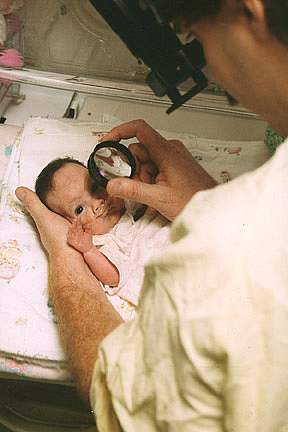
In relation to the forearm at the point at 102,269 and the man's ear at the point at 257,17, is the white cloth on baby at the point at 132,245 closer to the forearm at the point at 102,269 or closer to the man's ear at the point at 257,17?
the forearm at the point at 102,269

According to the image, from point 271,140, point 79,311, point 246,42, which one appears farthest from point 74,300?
point 271,140

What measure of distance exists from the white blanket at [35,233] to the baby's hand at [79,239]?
8 cm

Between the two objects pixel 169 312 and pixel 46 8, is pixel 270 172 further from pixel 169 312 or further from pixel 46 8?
pixel 46 8

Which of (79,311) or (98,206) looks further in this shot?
(98,206)

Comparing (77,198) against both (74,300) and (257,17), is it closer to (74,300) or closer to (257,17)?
(74,300)

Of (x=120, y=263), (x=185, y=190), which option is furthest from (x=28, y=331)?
(x=185, y=190)

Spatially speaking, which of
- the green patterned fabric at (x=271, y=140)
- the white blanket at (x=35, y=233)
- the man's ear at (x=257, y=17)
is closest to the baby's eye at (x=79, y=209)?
the white blanket at (x=35, y=233)

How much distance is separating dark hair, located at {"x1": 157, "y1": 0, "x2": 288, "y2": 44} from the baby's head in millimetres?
593

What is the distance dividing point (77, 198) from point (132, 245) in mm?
175

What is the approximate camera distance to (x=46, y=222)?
128cm

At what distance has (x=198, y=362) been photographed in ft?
2.12

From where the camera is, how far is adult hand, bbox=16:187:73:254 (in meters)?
1.23

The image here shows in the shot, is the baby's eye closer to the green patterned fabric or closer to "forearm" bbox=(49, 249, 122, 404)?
"forearm" bbox=(49, 249, 122, 404)

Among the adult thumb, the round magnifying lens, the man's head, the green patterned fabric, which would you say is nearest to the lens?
the round magnifying lens
